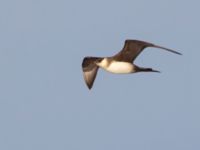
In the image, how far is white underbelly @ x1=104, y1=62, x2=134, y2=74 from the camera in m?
21.3

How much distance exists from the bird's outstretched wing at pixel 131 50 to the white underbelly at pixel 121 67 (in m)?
0.17

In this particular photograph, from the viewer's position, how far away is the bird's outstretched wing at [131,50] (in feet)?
67.5

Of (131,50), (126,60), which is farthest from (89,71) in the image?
(131,50)

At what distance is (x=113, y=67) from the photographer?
2139 centimetres

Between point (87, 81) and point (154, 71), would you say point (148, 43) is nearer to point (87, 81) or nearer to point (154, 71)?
point (154, 71)

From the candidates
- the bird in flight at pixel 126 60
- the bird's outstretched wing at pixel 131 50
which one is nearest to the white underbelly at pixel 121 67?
the bird in flight at pixel 126 60

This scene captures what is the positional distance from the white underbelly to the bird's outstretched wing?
17 cm

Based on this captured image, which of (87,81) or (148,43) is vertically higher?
(148,43)

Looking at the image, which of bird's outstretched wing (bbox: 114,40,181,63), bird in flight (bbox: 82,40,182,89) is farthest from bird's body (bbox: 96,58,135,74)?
bird's outstretched wing (bbox: 114,40,181,63)

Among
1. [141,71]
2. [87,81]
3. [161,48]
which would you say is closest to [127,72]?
[141,71]

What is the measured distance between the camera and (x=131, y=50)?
21188 mm

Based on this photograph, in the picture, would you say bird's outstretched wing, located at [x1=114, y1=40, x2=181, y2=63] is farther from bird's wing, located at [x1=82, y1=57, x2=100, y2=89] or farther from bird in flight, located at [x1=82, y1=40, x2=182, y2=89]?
bird's wing, located at [x1=82, y1=57, x2=100, y2=89]

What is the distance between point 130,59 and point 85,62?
13.0ft

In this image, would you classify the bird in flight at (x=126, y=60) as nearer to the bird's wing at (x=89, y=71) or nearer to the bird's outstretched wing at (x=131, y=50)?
the bird's outstretched wing at (x=131, y=50)
